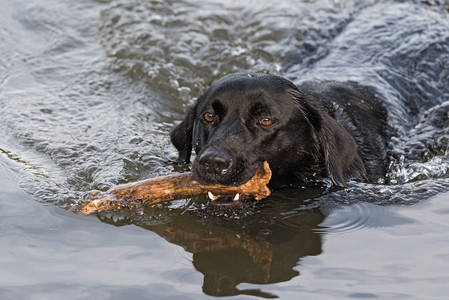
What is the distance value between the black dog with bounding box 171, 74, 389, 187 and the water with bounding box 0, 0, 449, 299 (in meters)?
0.25

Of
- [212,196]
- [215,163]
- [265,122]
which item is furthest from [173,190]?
[265,122]

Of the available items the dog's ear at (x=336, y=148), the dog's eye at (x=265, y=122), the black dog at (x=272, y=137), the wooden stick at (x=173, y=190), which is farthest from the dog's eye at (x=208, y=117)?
the dog's ear at (x=336, y=148)

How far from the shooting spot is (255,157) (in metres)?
4.66

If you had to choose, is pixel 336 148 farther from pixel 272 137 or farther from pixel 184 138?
pixel 184 138

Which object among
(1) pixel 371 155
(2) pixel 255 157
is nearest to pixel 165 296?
(2) pixel 255 157

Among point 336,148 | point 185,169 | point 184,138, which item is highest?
point 336,148

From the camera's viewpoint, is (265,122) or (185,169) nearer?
(265,122)

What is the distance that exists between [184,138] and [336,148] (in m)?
1.43

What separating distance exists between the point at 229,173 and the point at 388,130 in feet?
8.11

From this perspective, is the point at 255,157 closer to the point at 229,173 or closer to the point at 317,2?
the point at 229,173

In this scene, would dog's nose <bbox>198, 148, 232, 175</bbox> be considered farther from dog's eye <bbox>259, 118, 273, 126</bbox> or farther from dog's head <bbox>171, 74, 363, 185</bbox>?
dog's eye <bbox>259, 118, 273, 126</bbox>

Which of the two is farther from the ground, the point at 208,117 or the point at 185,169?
the point at 208,117

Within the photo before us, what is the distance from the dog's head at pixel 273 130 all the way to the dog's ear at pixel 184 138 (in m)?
0.38

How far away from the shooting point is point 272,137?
4848mm
